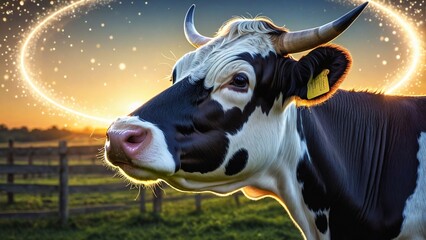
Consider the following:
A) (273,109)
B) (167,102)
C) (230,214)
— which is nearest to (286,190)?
(273,109)

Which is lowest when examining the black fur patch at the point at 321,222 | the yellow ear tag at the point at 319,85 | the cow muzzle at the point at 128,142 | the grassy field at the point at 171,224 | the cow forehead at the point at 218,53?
the grassy field at the point at 171,224

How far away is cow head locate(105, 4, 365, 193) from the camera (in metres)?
2.84

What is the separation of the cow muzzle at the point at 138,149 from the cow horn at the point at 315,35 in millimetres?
915

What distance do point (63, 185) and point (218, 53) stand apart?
9585 millimetres

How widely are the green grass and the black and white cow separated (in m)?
6.12

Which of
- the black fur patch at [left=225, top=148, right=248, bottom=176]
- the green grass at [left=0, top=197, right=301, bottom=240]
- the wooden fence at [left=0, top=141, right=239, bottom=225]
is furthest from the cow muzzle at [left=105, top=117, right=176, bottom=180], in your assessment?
the wooden fence at [left=0, top=141, right=239, bottom=225]

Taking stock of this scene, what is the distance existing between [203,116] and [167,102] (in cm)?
21

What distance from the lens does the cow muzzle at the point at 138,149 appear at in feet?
8.68

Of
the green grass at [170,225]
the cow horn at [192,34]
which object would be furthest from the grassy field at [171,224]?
the cow horn at [192,34]

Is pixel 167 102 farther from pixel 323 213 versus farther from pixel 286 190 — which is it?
pixel 323 213

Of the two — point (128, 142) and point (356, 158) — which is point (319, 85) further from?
point (128, 142)

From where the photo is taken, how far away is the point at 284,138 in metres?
3.25

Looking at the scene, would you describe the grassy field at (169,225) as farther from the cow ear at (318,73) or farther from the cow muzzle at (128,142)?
the cow muzzle at (128,142)

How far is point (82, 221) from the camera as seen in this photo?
11.5 meters
